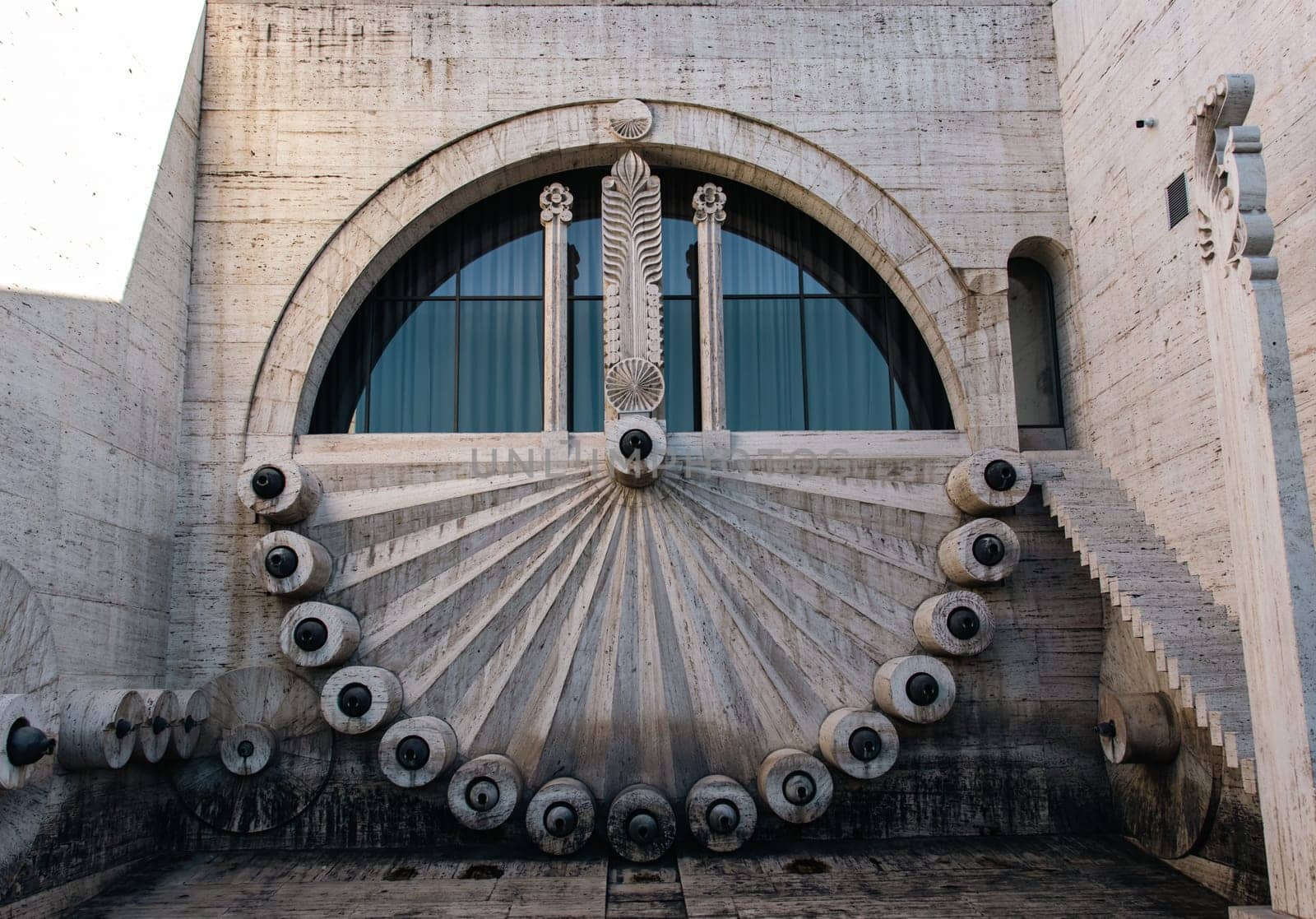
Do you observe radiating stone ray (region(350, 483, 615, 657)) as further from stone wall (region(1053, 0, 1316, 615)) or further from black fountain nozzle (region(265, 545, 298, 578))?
stone wall (region(1053, 0, 1316, 615))

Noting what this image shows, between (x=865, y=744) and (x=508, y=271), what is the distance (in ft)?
16.1

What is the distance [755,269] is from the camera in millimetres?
9555

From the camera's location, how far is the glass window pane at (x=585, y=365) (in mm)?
9180

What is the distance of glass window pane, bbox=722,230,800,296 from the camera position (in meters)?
9.52

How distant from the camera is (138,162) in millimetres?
8031

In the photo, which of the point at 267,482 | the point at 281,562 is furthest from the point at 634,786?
the point at 267,482

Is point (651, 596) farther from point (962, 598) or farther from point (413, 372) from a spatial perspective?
point (413, 372)

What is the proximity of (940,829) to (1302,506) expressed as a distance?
13.0 ft

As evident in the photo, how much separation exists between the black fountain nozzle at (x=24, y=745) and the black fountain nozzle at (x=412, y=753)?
2.29m

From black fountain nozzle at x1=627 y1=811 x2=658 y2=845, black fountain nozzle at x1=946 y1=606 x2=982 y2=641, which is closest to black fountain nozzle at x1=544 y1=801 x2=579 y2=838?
black fountain nozzle at x1=627 y1=811 x2=658 y2=845

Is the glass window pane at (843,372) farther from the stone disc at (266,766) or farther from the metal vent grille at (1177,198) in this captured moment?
the stone disc at (266,766)

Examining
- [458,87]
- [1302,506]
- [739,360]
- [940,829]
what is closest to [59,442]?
[458,87]

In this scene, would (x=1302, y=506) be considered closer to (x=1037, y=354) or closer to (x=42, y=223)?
(x=1037, y=354)

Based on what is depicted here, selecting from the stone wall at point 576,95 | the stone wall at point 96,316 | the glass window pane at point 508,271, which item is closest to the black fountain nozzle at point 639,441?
the glass window pane at point 508,271
